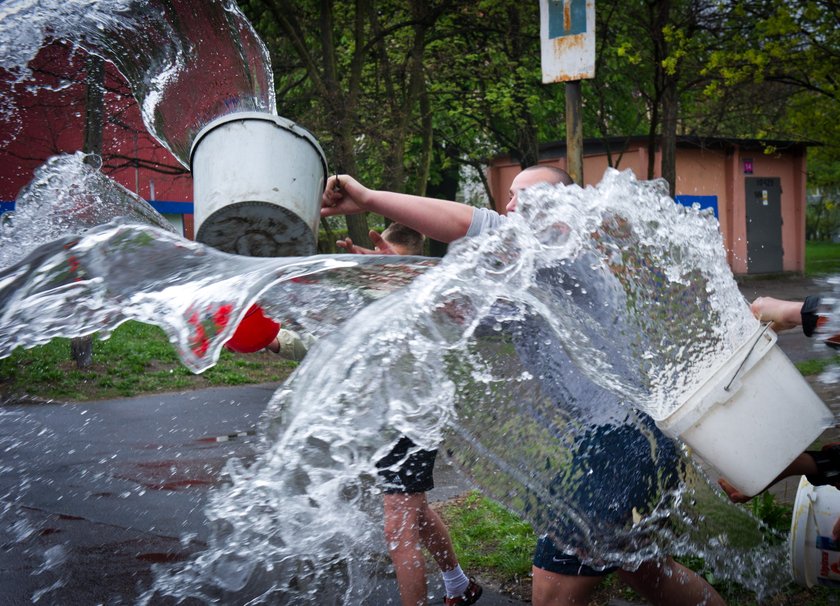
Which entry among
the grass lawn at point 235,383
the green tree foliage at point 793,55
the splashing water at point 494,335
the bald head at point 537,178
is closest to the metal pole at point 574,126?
the grass lawn at point 235,383

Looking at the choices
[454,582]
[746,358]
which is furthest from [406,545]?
[746,358]

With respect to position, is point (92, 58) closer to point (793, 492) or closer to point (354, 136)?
point (354, 136)

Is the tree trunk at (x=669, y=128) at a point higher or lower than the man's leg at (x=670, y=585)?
higher

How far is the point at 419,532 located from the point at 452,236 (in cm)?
135

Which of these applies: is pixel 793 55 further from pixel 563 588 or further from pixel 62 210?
pixel 563 588

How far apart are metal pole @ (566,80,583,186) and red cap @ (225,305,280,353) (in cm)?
367

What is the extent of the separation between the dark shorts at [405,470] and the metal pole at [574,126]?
12.6 feet

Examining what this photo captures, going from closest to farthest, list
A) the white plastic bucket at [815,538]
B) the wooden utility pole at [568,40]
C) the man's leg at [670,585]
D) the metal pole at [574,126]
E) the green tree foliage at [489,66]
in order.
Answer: the man's leg at [670,585], the white plastic bucket at [815,538], the wooden utility pole at [568,40], the metal pole at [574,126], the green tree foliage at [489,66]

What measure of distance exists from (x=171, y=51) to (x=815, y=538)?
3.73 m

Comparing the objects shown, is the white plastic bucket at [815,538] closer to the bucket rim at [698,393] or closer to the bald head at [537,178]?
the bucket rim at [698,393]

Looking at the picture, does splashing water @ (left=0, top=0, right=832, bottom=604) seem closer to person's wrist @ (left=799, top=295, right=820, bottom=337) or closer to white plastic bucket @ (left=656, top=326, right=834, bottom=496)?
white plastic bucket @ (left=656, top=326, right=834, bottom=496)

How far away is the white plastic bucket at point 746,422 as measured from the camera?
7.69 ft

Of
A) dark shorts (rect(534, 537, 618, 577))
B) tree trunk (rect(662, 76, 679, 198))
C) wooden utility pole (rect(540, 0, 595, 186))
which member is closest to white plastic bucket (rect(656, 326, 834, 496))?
dark shorts (rect(534, 537, 618, 577))

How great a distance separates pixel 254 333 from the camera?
356 centimetres
